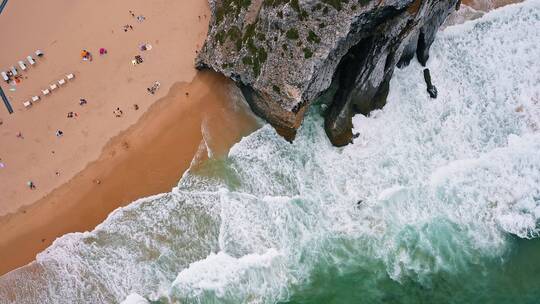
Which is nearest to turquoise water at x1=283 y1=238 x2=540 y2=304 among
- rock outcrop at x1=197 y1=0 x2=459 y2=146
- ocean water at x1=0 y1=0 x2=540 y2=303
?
ocean water at x1=0 y1=0 x2=540 y2=303

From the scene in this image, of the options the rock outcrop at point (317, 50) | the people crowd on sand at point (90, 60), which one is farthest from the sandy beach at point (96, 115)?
the rock outcrop at point (317, 50)

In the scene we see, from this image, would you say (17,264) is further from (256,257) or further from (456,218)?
(456,218)

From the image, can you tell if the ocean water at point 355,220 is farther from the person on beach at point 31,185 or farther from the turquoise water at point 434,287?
the person on beach at point 31,185

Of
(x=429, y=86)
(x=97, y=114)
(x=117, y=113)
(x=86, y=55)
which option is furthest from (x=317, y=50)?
(x=86, y=55)

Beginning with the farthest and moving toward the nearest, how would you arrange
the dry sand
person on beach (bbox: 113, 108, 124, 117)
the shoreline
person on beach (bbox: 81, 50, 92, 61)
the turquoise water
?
person on beach (bbox: 81, 50, 92, 61), person on beach (bbox: 113, 108, 124, 117), the dry sand, the shoreline, the turquoise water

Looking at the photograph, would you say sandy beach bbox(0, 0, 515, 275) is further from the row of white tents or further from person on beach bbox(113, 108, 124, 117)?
the row of white tents

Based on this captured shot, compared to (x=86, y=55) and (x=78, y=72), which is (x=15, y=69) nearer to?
(x=78, y=72)
